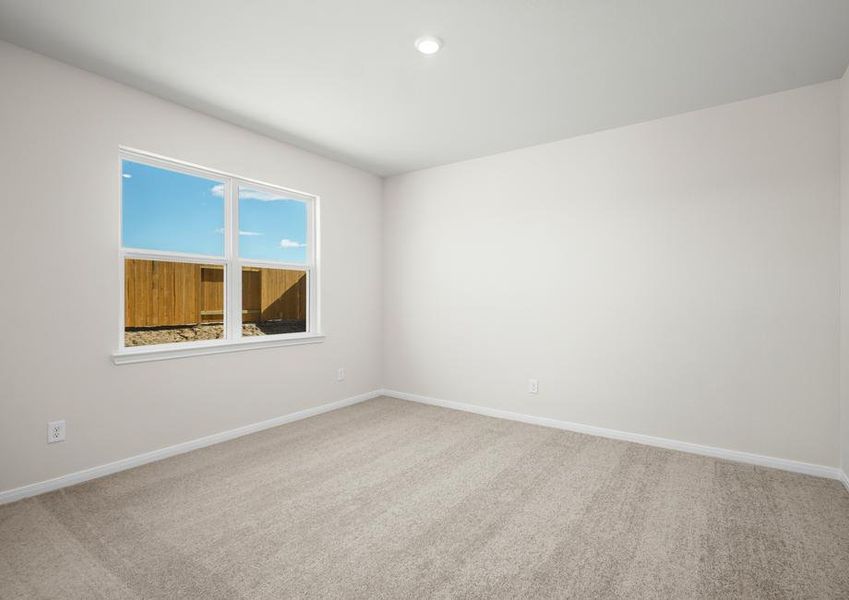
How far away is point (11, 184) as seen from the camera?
2355 millimetres

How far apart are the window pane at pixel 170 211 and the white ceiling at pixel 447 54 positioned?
0.56m

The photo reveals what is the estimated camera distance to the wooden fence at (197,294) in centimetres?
299

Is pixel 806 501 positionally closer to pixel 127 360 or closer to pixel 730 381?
pixel 730 381

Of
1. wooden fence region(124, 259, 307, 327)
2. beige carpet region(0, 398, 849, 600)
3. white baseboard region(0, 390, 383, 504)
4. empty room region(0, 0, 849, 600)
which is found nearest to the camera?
beige carpet region(0, 398, 849, 600)

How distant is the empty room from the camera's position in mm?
1979

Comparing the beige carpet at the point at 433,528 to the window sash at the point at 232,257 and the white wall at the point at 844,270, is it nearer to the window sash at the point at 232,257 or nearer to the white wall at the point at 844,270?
the white wall at the point at 844,270

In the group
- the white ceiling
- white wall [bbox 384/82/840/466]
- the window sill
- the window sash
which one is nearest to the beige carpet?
white wall [bbox 384/82/840/466]

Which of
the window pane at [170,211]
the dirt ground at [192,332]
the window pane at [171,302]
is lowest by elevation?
the dirt ground at [192,332]

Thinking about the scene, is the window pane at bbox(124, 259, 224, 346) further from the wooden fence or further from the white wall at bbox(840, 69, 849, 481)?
the white wall at bbox(840, 69, 849, 481)

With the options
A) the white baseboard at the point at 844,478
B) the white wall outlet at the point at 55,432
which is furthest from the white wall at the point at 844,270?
the white wall outlet at the point at 55,432

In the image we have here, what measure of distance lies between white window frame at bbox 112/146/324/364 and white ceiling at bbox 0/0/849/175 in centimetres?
48

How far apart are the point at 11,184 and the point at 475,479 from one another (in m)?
3.21

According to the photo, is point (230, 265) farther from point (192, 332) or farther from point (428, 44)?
point (428, 44)

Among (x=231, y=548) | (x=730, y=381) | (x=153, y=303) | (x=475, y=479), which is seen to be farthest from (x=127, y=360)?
(x=730, y=381)
